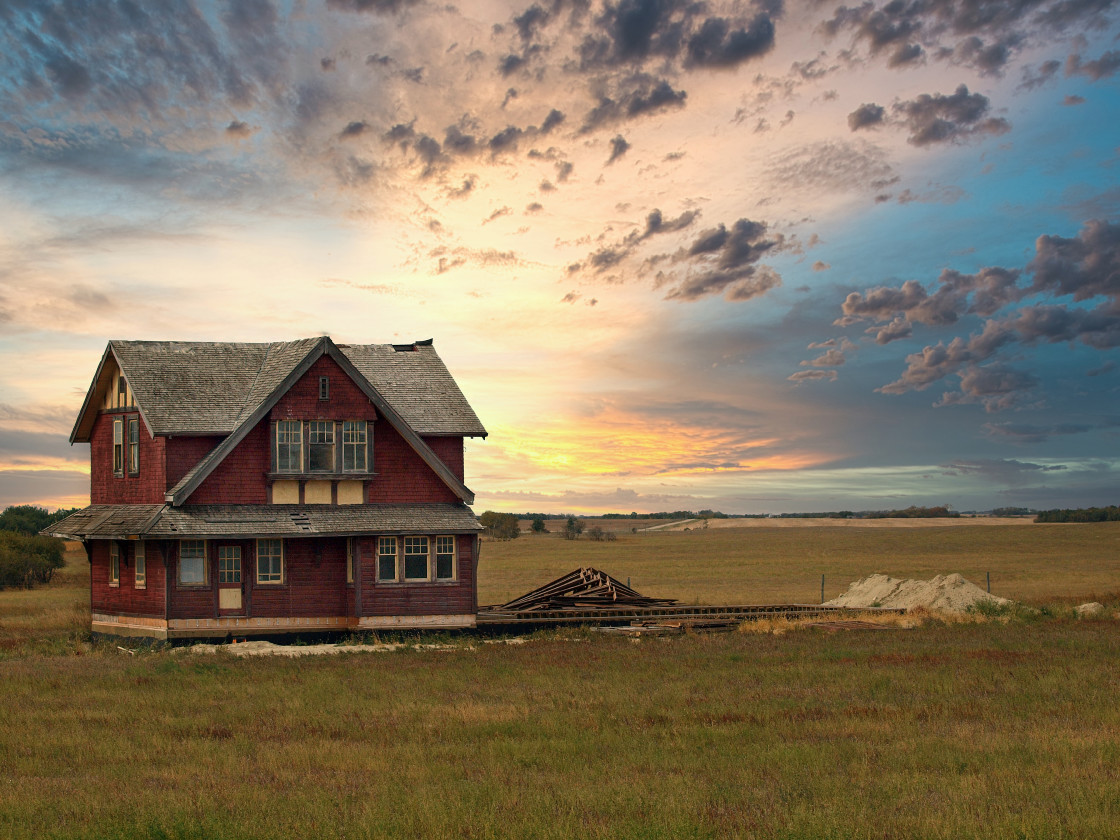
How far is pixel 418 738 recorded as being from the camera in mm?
15688

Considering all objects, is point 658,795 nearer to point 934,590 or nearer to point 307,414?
point 307,414

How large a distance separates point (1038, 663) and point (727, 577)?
45.0m

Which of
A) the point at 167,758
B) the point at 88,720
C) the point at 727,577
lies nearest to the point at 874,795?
the point at 167,758

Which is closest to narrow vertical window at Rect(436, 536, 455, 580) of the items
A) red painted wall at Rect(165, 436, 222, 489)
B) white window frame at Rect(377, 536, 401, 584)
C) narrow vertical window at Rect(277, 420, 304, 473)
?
white window frame at Rect(377, 536, 401, 584)

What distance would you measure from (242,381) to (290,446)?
10.7 feet

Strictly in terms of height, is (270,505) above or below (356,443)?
below

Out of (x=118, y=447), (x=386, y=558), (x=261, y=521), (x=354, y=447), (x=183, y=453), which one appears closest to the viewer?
(x=261, y=521)

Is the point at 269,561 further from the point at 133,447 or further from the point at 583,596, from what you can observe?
the point at 583,596

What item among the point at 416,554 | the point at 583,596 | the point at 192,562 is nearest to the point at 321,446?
the point at 416,554

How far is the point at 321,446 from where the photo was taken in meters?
32.0

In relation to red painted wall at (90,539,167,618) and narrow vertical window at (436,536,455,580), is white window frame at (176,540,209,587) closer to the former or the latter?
red painted wall at (90,539,167,618)

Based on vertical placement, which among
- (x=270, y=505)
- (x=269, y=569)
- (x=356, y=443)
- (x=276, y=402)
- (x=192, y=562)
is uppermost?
(x=276, y=402)

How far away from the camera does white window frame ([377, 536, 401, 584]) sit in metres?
31.6

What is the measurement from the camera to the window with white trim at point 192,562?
3000cm
